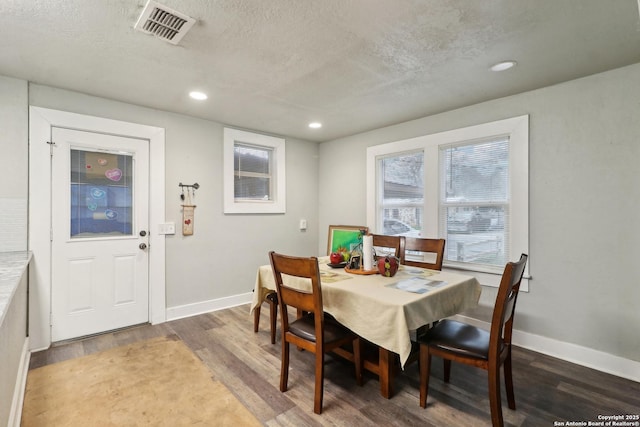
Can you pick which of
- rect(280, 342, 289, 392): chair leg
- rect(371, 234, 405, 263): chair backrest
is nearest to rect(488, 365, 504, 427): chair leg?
rect(280, 342, 289, 392): chair leg

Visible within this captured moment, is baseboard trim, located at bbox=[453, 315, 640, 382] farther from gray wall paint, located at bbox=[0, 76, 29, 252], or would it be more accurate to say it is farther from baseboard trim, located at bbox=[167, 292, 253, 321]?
gray wall paint, located at bbox=[0, 76, 29, 252]

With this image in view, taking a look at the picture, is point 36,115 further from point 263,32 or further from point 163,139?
point 263,32

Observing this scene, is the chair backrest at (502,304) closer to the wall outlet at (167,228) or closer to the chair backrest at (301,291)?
the chair backrest at (301,291)

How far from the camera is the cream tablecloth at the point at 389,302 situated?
1.71 m

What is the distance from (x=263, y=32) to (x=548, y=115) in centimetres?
255

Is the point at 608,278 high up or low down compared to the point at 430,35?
down

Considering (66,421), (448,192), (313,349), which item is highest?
(448,192)

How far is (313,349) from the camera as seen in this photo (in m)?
1.92

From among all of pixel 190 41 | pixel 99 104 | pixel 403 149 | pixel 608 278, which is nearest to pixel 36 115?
pixel 99 104

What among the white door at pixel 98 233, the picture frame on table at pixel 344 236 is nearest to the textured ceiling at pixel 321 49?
the white door at pixel 98 233

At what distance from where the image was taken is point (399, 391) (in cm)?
211

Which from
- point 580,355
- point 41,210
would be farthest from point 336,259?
point 41,210

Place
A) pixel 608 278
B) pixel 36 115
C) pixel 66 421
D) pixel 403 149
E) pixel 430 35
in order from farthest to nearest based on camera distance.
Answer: pixel 403 149
pixel 36 115
pixel 608 278
pixel 430 35
pixel 66 421

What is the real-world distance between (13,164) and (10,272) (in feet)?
4.24
